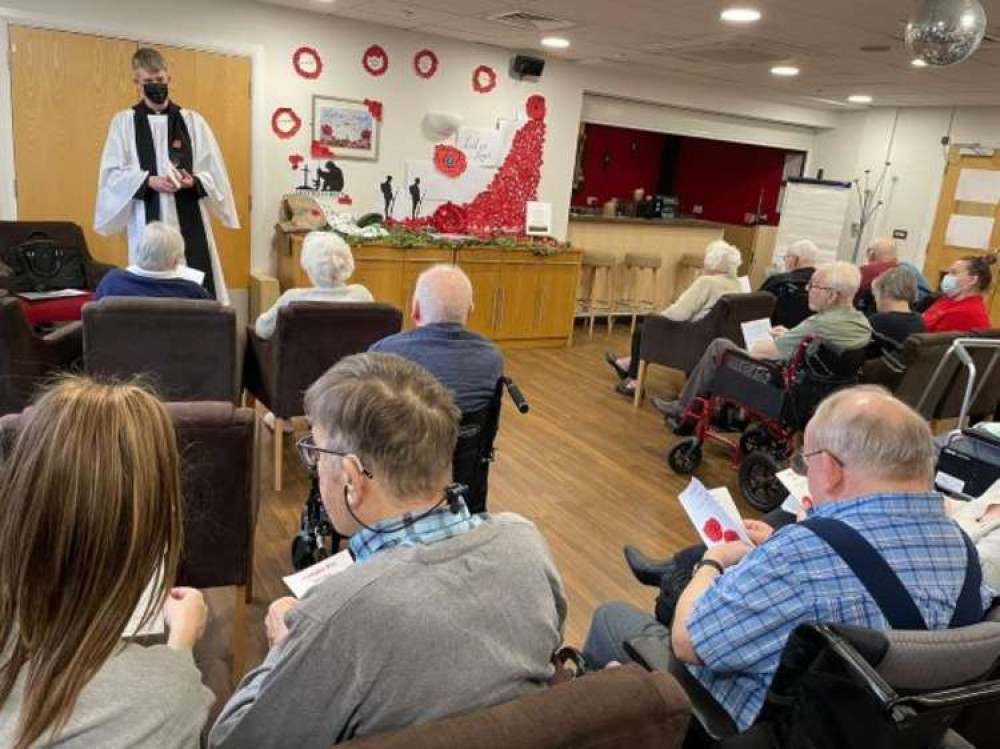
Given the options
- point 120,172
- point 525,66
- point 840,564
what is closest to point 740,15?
point 525,66

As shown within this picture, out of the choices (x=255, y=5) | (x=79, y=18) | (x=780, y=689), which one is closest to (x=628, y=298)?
(x=255, y=5)

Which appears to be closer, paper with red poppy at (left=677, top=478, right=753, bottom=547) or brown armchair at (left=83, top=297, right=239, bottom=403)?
paper with red poppy at (left=677, top=478, right=753, bottom=547)

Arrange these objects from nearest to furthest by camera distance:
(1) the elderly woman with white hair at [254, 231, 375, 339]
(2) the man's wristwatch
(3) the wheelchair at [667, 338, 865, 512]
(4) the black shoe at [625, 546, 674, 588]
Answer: (2) the man's wristwatch, (4) the black shoe at [625, 546, 674, 588], (1) the elderly woman with white hair at [254, 231, 375, 339], (3) the wheelchair at [667, 338, 865, 512]

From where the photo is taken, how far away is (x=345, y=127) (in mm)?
6184

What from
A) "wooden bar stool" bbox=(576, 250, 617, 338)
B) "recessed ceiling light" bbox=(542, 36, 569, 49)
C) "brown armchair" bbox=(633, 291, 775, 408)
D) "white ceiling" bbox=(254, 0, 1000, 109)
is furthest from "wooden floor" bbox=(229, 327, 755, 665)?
"recessed ceiling light" bbox=(542, 36, 569, 49)

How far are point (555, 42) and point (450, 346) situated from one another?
4458 mm

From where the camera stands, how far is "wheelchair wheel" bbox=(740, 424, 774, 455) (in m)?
4.21

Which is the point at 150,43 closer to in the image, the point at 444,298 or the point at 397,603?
the point at 444,298

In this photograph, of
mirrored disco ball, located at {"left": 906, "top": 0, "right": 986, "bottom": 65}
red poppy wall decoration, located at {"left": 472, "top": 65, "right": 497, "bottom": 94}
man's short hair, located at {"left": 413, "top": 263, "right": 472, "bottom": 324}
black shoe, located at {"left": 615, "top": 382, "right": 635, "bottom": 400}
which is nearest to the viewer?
man's short hair, located at {"left": 413, "top": 263, "right": 472, "bottom": 324}

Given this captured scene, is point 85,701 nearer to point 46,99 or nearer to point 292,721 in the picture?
point 292,721

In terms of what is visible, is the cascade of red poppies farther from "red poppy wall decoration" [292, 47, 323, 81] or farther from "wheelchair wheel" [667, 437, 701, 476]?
"wheelchair wheel" [667, 437, 701, 476]

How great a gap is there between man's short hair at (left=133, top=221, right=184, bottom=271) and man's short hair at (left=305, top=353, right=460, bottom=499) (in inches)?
91.5

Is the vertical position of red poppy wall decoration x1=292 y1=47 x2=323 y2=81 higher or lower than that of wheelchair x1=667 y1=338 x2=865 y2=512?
higher

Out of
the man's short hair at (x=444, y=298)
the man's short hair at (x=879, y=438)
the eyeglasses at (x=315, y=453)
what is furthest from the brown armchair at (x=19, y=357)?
the man's short hair at (x=879, y=438)
